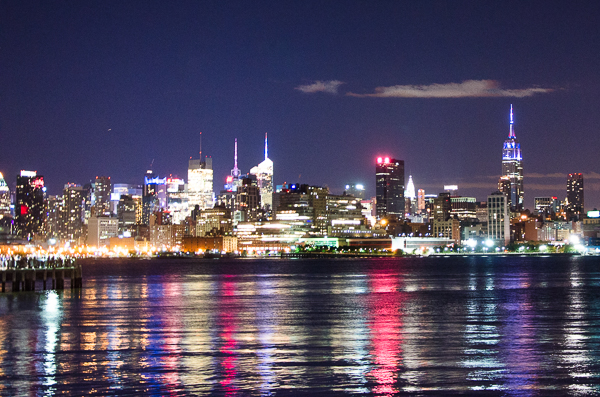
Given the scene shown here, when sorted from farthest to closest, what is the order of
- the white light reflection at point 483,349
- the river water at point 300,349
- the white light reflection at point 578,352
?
the white light reflection at point 483,349
the river water at point 300,349
the white light reflection at point 578,352

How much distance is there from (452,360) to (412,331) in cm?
1098

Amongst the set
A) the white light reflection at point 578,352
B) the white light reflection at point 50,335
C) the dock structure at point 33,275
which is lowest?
the white light reflection at point 578,352

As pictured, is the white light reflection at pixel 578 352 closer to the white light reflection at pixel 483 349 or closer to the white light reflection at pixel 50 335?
the white light reflection at pixel 483 349

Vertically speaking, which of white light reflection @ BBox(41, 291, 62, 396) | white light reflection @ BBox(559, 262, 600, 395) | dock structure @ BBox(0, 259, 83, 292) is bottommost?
white light reflection @ BBox(559, 262, 600, 395)

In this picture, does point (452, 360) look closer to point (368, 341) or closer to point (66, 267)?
point (368, 341)

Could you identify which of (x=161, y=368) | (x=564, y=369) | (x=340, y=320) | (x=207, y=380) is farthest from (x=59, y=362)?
(x=340, y=320)

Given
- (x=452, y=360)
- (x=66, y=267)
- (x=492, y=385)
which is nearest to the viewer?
(x=492, y=385)

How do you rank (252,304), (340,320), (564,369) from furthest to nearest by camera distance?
(252,304), (340,320), (564,369)

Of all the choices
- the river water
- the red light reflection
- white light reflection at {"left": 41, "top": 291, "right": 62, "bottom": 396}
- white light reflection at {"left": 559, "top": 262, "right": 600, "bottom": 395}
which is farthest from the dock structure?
white light reflection at {"left": 559, "top": 262, "right": 600, "bottom": 395}

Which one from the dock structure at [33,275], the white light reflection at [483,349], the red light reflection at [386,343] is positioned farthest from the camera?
the dock structure at [33,275]

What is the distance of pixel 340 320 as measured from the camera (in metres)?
47.2

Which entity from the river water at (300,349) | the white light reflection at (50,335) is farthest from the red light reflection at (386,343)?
the white light reflection at (50,335)

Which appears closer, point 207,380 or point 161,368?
point 207,380

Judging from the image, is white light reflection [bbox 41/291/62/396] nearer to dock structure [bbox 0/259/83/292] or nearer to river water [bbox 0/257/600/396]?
river water [bbox 0/257/600/396]
